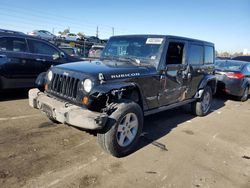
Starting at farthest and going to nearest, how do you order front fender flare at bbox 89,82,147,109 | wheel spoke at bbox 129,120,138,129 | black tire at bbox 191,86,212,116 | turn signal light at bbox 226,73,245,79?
turn signal light at bbox 226,73,245,79, black tire at bbox 191,86,212,116, wheel spoke at bbox 129,120,138,129, front fender flare at bbox 89,82,147,109

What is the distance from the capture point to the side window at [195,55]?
18.7 ft

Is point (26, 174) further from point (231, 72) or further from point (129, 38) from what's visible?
point (231, 72)

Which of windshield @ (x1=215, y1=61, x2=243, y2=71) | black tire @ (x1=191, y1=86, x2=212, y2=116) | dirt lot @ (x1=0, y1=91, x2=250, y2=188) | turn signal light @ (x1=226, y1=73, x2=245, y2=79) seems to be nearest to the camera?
dirt lot @ (x1=0, y1=91, x2=250, y2=188)

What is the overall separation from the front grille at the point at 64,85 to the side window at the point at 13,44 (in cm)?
287

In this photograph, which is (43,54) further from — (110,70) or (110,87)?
(110,87)

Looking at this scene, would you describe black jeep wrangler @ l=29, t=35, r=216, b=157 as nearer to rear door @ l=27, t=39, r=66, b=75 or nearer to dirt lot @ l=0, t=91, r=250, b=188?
dirt lot @ l=0, t=91, r=250, b=188

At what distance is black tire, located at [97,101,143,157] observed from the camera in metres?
3.55

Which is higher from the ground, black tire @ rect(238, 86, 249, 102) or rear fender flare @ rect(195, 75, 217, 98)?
rear fender flare @ rect(195, 75, 217, 98)

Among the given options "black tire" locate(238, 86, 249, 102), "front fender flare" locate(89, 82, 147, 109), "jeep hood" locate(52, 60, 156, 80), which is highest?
"jeep hood" locate(52, 60, 156, 80)

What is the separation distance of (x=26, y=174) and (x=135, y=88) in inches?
82.9

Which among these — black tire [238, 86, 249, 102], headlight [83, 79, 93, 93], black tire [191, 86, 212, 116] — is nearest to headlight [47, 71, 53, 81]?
headlight [83, 79, 93, 93]

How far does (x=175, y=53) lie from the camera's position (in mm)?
5180

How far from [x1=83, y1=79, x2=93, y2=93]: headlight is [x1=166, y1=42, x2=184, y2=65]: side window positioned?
187 cm

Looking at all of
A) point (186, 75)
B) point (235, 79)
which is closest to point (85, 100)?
point (186, 75)
